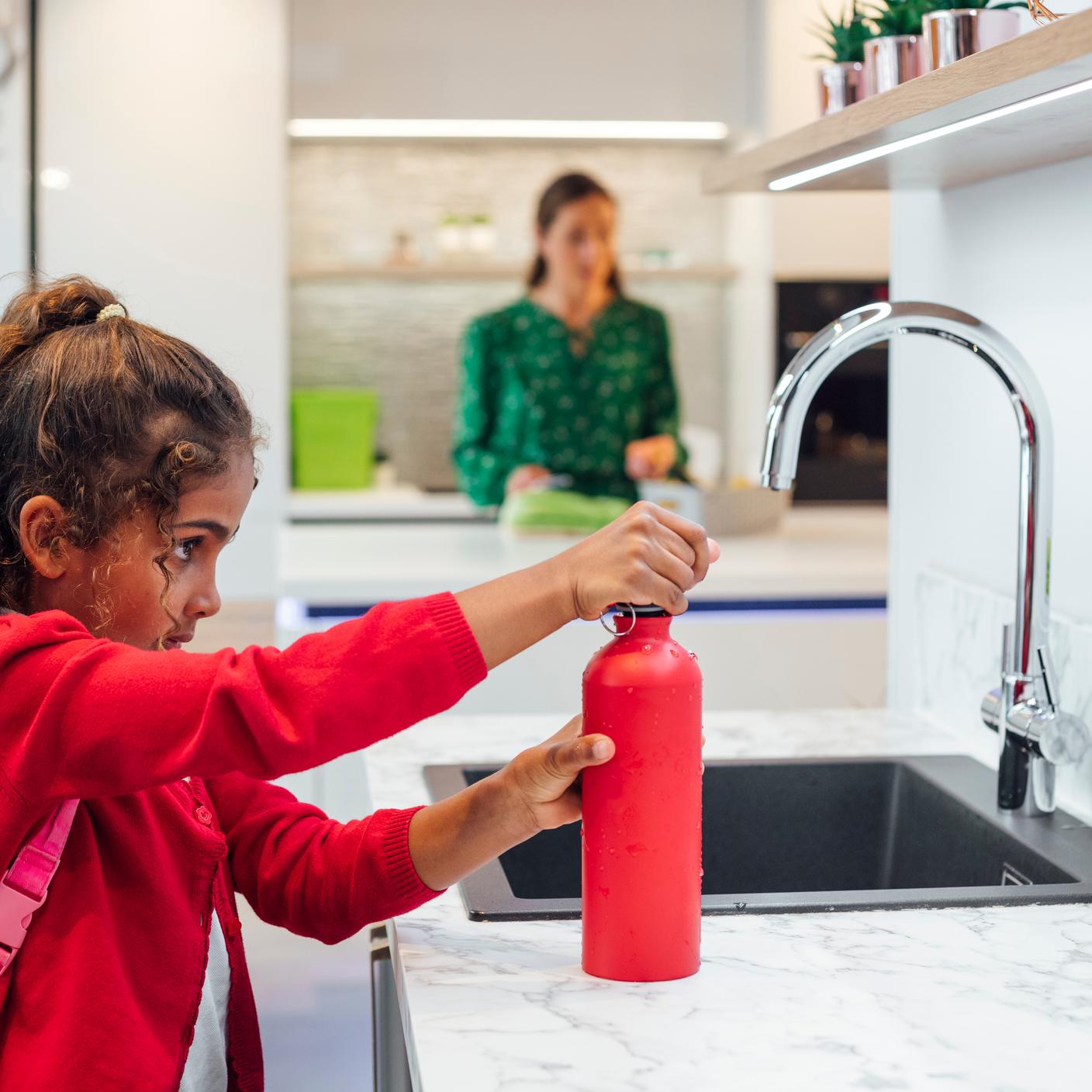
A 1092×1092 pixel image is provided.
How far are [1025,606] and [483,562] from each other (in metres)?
1.44

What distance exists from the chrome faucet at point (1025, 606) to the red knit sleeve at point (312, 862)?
50 cm

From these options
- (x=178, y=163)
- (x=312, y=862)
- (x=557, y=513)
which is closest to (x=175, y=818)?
(x=312, y=862)

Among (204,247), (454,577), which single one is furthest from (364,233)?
(454,577)

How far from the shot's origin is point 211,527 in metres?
0.97

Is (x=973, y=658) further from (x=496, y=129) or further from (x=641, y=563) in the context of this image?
(x=496, y=129)

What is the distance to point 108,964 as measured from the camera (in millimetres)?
905

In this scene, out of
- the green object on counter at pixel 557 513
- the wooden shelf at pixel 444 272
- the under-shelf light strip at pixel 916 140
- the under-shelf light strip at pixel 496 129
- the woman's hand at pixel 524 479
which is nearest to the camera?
the under-shelf light strip at pixel 916 140

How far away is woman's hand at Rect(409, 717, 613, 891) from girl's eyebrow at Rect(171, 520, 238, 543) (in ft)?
0.78

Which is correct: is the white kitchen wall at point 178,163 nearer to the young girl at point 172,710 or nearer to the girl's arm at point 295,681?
the young girl at point 172,710

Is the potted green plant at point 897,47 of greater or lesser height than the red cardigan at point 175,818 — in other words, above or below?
above

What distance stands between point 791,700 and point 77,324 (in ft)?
5.61

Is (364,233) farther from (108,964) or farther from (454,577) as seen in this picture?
(108,964)

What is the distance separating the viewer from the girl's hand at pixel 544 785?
865 millimetres

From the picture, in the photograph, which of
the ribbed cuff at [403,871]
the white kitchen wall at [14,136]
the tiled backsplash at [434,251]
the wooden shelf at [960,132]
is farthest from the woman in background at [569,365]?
the ribbed cuff at [403,871]
